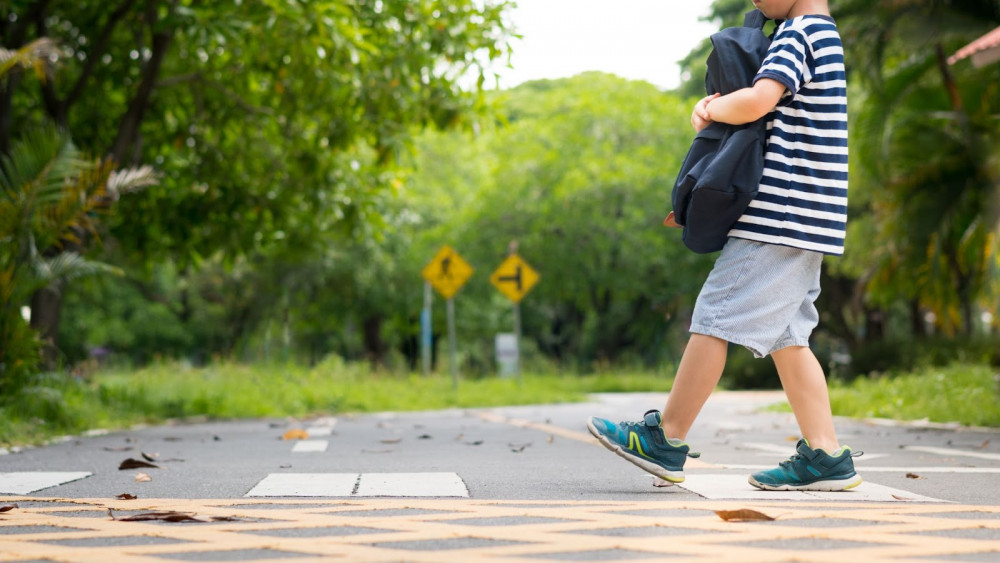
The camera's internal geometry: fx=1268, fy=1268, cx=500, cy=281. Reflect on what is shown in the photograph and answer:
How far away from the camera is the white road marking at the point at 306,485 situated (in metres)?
4.77

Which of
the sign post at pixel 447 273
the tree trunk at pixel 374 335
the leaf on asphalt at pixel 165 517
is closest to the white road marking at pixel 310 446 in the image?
the leaf on asphalt at pixel 165 517

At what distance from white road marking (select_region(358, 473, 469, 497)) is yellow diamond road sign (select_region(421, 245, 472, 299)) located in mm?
15265

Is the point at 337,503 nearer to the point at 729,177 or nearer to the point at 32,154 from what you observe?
the point at 729,177

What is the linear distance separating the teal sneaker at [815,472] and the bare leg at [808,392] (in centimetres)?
5

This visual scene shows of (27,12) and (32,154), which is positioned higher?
(27,12)

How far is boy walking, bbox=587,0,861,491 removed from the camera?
15.1 feet

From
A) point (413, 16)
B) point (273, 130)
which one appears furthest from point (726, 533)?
point (273, 130)

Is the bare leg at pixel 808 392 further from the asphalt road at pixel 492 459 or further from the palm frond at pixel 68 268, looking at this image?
the palm frond at pixel 68 268

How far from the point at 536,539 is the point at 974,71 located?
15.5m

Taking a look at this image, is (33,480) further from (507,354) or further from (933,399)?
(507,354)

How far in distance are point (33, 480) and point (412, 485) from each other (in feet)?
5.75

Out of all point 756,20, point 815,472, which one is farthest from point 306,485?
point 756,20

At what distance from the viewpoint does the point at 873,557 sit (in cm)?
302

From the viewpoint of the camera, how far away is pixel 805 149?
4699mm
